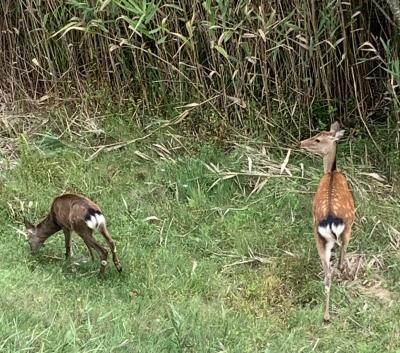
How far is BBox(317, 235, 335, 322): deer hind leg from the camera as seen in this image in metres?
4.88

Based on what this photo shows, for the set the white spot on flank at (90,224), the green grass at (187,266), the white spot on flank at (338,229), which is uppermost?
the white spot on flank at (90,224)

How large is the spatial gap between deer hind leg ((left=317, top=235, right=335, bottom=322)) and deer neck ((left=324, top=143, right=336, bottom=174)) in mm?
761

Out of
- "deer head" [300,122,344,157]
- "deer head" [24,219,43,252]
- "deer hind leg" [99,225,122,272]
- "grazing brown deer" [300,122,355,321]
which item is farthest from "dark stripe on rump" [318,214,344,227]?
"deer head" [24,219,43,252]

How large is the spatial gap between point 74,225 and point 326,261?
5.12ft

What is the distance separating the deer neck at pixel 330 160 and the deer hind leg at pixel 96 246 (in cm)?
157

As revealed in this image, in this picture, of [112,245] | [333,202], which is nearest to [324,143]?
[333,202]

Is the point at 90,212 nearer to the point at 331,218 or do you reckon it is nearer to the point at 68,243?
the point at 68,243

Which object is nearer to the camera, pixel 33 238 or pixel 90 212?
pixel 90 212

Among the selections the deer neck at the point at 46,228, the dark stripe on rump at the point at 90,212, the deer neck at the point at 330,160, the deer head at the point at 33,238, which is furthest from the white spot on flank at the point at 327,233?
the deer head at the point at 33,238

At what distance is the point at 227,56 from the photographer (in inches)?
251

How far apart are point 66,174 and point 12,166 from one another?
0.45 metres

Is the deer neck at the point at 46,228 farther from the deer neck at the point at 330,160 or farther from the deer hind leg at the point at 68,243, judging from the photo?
the deer neck at the point at 330,160

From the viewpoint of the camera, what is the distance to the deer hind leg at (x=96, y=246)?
5203mm

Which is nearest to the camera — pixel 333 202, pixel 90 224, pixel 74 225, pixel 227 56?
pixel 333 202
